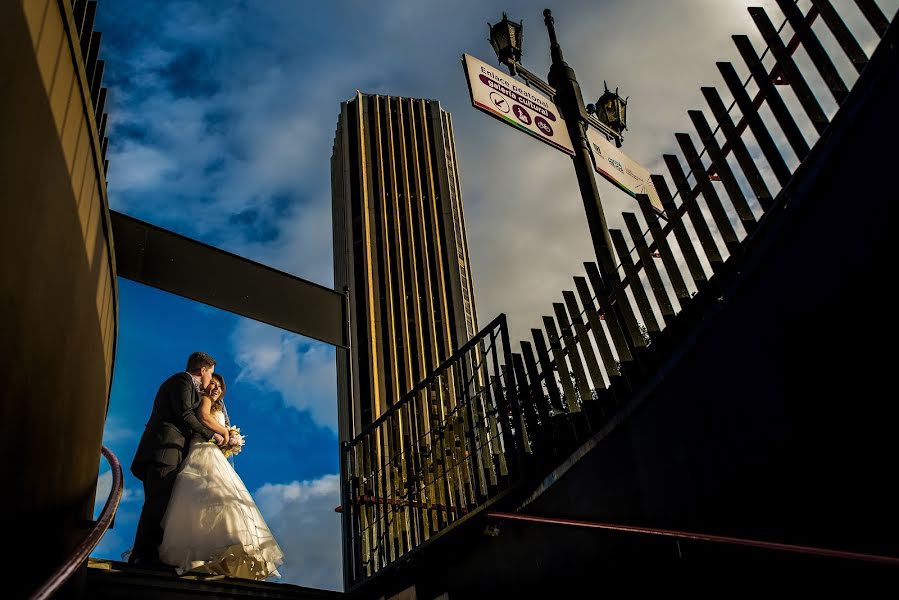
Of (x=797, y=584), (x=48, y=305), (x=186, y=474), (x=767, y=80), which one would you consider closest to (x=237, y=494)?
(x=186, y=474)

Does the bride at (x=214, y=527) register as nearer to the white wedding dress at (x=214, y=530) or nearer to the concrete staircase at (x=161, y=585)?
the white wedding dress at (x=214, y=530)

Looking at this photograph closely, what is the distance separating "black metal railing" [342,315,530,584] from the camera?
5.44 m

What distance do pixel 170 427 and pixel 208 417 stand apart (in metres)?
0.39

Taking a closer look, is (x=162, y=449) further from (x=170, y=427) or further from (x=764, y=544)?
(x=764, y=544)

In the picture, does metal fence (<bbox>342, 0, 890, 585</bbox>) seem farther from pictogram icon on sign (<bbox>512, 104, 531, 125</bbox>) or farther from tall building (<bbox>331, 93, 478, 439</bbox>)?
tall building (<bbox>331, 93, 478, 439</bbox>)

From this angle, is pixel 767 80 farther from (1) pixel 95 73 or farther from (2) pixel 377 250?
(2) pixel 377 250

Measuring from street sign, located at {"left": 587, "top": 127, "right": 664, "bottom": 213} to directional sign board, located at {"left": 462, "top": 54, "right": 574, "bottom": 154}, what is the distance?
28 cm

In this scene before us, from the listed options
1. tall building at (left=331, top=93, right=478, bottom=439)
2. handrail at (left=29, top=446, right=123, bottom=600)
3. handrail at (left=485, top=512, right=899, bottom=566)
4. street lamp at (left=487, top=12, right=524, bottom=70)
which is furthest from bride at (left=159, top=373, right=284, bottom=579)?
tall building at (left=331, top=93, right=478, bottom=439)

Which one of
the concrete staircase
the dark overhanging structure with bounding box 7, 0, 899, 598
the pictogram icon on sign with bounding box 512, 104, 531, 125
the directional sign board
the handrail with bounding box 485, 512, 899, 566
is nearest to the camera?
the handrail with bounding box 485, 512, 899, 566

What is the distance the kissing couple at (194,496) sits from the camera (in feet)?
17.5

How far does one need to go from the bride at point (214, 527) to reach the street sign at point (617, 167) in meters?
4.17

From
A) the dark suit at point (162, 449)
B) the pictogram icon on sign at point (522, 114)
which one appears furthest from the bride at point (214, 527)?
the pictogram icon on sign at point (522, 114)

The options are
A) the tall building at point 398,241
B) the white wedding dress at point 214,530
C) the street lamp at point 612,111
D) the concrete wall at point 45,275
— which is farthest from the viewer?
the tall building at point 398,241

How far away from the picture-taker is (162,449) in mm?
5918
